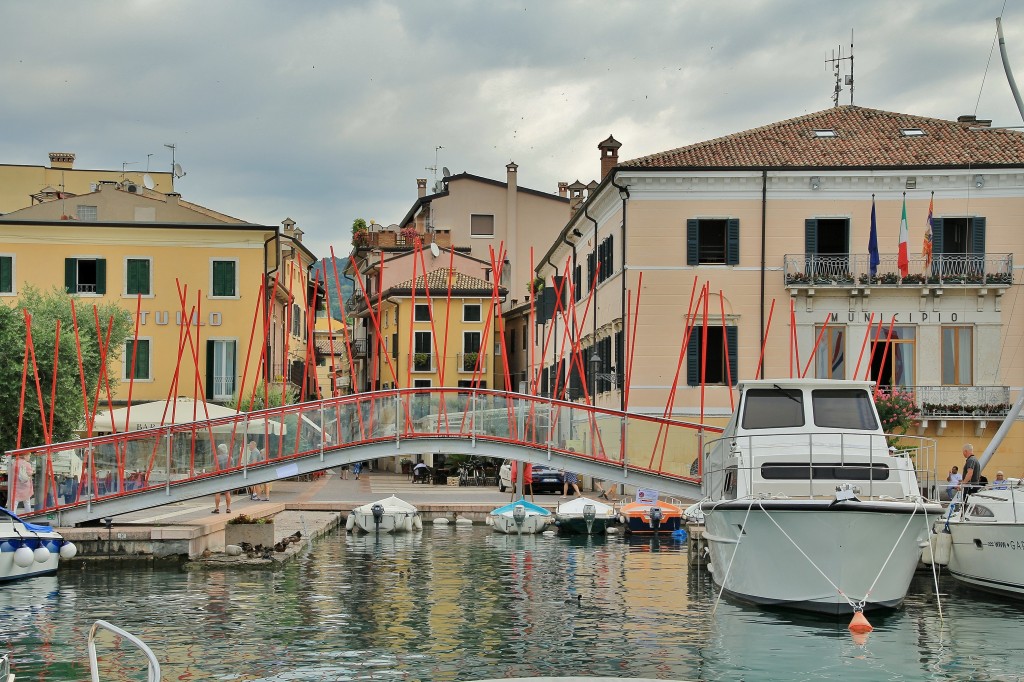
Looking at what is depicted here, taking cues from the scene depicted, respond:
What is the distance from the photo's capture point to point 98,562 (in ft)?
102

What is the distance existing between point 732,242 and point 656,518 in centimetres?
1071

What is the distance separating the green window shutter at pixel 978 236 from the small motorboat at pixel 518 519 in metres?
17.3

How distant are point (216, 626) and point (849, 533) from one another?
1024cm

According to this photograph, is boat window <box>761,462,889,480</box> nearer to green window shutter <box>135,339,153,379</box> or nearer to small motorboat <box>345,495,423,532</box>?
small motorboat <box>345,495,423,532</box>

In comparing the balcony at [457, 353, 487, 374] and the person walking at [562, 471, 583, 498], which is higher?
the balcony at [457, 353, 487, 374]

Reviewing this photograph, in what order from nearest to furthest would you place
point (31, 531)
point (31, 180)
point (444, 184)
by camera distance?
1. point (31, 531)
2. point (31, 180)
3. point (444, 184)

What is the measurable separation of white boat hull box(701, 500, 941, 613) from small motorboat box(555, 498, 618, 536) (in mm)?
18876

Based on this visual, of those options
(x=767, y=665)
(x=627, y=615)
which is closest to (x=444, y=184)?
(x=627, y=615)

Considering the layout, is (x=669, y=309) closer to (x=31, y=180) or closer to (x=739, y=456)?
(x=739, y=456)

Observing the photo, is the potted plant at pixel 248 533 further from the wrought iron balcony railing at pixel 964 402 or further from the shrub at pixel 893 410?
the wrought iron balcony railing at pixel 964 402

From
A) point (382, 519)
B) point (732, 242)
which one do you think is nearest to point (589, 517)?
point (382, 519)

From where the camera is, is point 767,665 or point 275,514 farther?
point 275,514

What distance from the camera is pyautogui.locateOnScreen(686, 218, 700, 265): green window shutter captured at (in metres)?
48.0

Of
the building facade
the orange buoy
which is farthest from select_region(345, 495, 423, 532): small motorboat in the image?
the orange buoy
